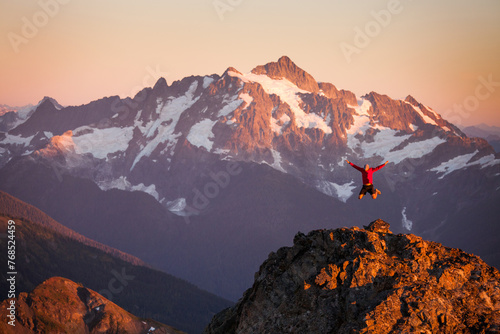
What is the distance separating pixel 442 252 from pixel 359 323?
11.8 m

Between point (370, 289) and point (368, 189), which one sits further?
point (368, 189)

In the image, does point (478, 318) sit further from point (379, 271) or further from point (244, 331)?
point (244, 331)

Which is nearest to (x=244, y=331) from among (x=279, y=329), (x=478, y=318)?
(x=279, y=329)

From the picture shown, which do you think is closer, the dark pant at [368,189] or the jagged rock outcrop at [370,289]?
the jagged rock outcrop at [370,289]

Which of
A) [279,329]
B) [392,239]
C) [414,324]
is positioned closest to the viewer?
[414,324]

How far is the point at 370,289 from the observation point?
62031 millimetres

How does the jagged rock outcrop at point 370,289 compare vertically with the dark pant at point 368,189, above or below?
below

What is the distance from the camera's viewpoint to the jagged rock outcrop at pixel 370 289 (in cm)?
5944

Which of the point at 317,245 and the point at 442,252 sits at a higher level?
the point at 317,245

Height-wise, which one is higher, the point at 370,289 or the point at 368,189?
the point at 368,189

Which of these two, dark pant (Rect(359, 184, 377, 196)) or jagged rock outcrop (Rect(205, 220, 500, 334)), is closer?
jagged rock outcrop (Rect(205, 220, 500, 334))

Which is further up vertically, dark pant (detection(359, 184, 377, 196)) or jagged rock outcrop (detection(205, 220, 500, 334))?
dark pant (detection(359, 184, 377, 196))

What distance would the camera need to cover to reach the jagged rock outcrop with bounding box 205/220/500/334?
195 ft

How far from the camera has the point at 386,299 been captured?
198ft
